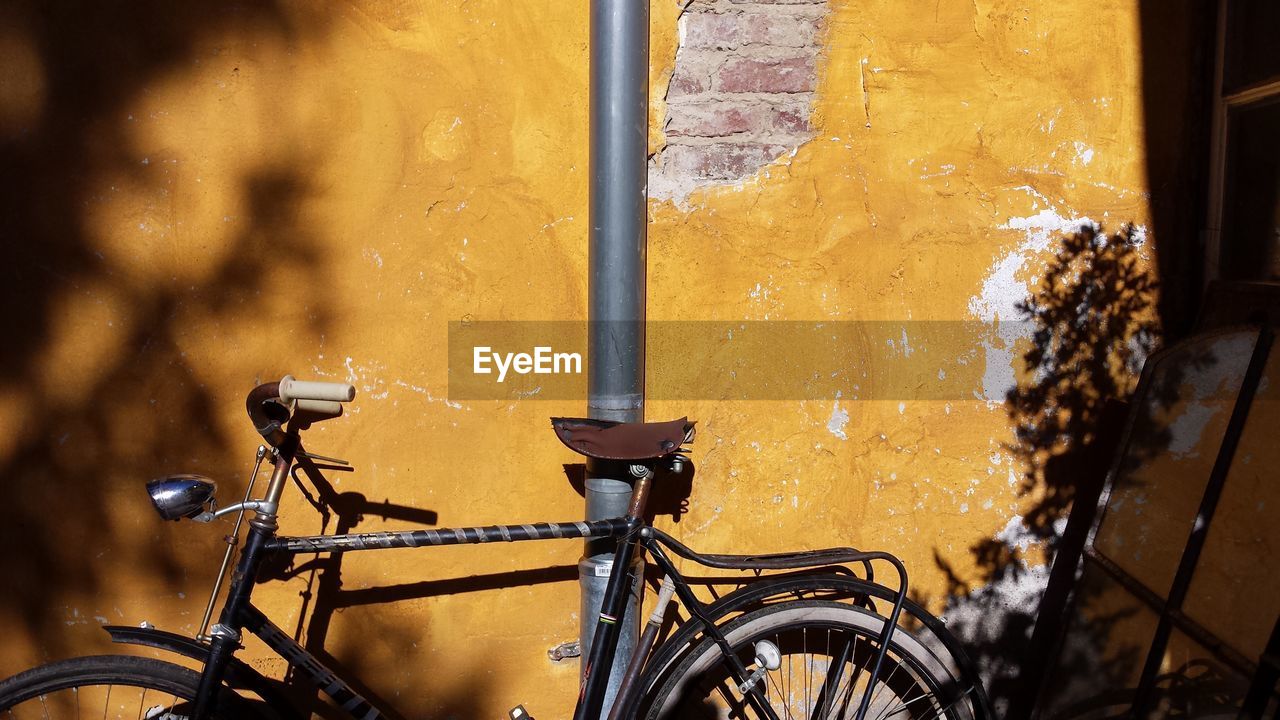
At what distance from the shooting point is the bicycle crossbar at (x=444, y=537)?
6.80 feet

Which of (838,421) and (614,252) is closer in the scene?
(614,252)

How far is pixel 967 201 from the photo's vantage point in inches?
105

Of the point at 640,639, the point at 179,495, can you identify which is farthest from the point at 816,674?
the point at 179,495

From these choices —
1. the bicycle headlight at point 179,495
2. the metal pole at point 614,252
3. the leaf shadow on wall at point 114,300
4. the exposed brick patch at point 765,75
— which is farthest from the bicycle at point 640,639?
the exposed brick patch at point 765,75

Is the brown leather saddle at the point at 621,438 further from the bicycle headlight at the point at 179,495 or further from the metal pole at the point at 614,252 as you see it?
the bicycle headlight at the point at 179,495

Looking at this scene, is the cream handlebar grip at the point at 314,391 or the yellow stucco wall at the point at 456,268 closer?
the cream handlebar grip at the point at 314,391

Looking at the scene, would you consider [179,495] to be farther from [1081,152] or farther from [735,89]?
[1081,152]

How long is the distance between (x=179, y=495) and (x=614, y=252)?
4.06 feet

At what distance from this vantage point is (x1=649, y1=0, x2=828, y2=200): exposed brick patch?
255 centimetres

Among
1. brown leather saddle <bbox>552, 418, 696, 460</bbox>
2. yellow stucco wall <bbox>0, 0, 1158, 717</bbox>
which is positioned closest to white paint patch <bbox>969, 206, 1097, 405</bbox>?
yellow stucco wall <bbox>0, 0, 1158, 717</bbox>

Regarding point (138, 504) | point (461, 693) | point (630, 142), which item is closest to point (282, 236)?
point (138, 504)

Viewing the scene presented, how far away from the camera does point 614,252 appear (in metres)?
2.42

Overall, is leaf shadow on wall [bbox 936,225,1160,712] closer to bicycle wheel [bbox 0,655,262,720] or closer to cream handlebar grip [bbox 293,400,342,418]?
cream handlebar grip [bbox 293,400,342,418]

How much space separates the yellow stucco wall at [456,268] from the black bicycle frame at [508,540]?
337mm
